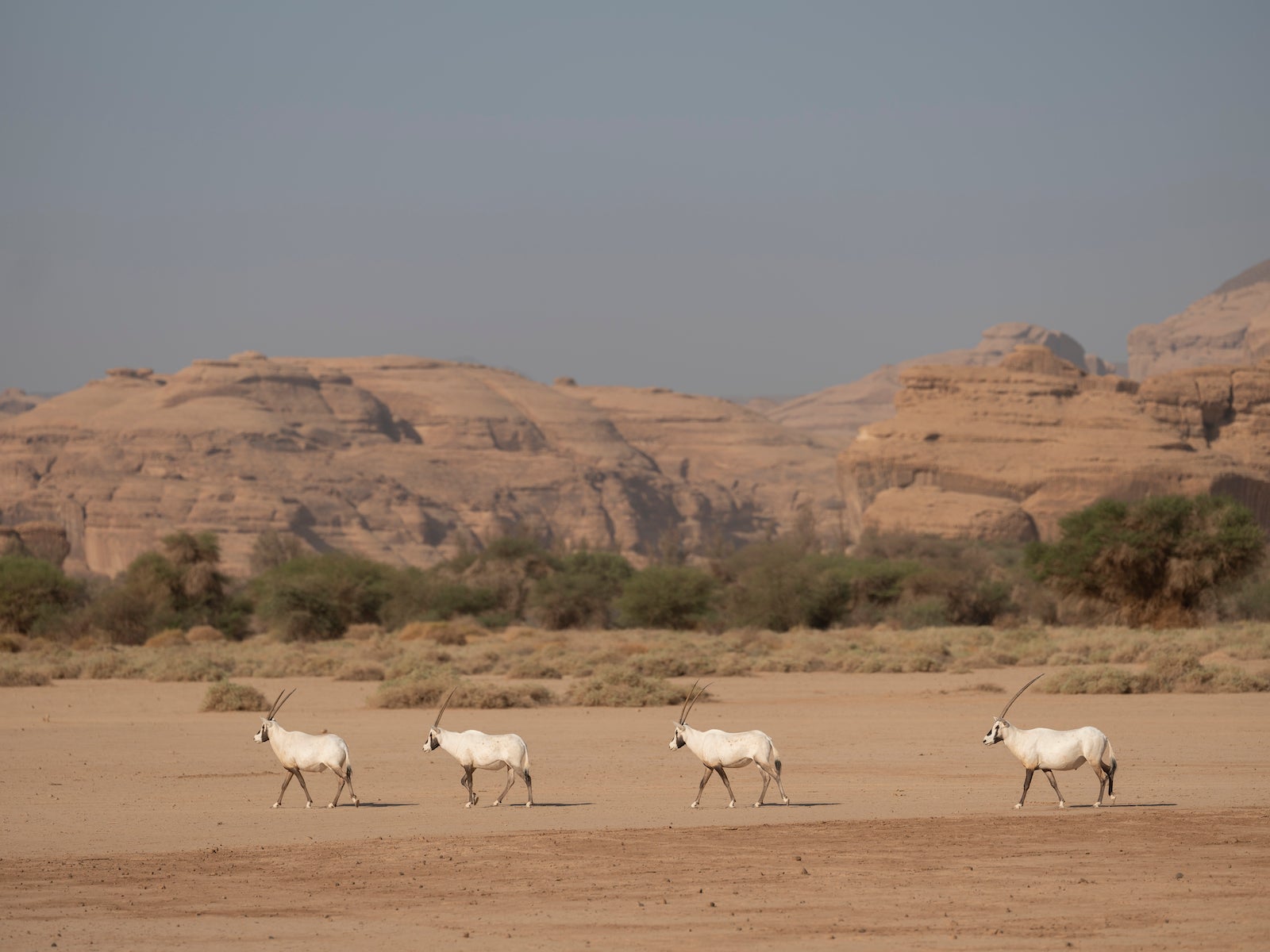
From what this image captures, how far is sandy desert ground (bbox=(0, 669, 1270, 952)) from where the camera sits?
8.93 m

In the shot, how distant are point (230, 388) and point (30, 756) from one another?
161753 millimetres

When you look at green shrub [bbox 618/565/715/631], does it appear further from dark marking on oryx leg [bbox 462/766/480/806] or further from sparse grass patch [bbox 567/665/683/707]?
dark marking on oryx leg [bbox 462/766/480/806]

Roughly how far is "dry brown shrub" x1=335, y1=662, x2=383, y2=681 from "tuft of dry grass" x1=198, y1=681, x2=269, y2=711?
19.4 feet

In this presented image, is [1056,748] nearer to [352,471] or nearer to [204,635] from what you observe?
[204,635]

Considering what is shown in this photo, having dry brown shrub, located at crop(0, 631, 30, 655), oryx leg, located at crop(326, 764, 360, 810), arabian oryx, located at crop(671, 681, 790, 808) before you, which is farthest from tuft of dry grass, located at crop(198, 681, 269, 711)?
dry brown shrub, located at crop(0, 631, 30, 655)

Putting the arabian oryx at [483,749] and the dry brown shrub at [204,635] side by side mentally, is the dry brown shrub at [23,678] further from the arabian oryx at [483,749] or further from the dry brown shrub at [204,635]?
the arabian oryx at [483,749]

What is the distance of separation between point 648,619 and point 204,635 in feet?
43.2

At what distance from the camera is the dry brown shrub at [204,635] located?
1844 inches

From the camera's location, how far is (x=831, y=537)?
133 metres

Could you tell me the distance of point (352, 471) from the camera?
15788 cm

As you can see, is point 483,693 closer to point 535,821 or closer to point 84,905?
point 535,821

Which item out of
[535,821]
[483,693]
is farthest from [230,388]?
[535,821]

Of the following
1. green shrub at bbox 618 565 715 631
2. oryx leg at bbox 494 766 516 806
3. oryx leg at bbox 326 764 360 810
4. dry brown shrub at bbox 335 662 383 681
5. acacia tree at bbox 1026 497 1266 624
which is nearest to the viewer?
oryx leg at bbox 326 764 360 810

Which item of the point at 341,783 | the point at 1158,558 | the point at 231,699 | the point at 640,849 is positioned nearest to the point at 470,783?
the point at 341,783
